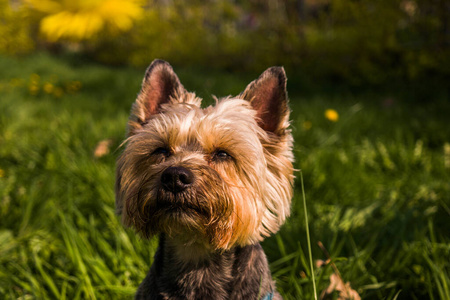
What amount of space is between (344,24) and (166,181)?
33.6 ft

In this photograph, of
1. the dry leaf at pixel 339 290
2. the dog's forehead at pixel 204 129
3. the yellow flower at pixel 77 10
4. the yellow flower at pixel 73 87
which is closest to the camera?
the dog's forehead at pixel 204 129

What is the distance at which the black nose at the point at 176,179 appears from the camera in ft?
6.05

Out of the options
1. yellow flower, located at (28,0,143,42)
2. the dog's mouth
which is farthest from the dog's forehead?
yellow flower, located at (28,0,143,42)

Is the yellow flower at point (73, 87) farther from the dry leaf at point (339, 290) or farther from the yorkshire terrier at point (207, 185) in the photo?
the dry leaf at point (339, 290)

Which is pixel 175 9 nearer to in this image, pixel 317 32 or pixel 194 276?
pixel 317 32

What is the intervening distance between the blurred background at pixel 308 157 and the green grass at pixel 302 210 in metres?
0.02

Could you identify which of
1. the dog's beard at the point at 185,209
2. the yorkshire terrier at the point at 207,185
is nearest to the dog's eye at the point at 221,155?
the yorkshire terrier at the point at 207,185

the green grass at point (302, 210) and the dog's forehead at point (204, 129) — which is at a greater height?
the dog's forehead at point (204, 129)

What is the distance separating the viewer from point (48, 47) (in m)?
22.4

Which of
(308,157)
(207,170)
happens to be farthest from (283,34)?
(207,170)

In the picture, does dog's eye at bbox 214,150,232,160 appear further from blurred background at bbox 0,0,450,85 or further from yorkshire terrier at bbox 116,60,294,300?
blurred background at bbox 0,0,450,85

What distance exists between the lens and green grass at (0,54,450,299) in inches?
106

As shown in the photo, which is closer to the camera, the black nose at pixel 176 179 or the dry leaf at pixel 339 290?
the black nose at pixel 176 179

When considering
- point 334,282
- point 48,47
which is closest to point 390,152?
point 334,282
